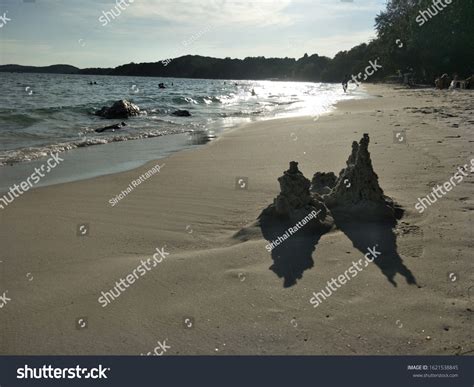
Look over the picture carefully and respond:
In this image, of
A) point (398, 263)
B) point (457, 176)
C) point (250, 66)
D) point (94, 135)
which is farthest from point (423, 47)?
point (250, 66)

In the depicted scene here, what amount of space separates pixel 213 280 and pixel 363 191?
219 centimetres

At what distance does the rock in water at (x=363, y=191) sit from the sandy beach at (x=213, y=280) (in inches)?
13.5

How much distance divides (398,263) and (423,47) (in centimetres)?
4697

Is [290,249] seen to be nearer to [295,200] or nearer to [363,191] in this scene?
[295,200]

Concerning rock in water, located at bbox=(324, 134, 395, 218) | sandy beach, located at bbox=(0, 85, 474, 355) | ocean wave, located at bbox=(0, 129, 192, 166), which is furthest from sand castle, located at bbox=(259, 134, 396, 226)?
ocean wave, located at bbox=(0, 129, 192, 166)

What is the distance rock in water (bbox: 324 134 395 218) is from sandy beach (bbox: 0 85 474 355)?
0.34m

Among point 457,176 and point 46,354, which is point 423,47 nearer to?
point 457,176

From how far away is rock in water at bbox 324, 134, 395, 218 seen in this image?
4859mm

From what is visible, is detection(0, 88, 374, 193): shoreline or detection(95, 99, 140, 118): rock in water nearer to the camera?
detection(0, 88, 374, 193): shoreline

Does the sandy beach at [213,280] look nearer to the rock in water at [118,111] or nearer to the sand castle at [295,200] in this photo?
the sand castle at [295,200]

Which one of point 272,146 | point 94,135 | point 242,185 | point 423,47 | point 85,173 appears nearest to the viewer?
point 242,185

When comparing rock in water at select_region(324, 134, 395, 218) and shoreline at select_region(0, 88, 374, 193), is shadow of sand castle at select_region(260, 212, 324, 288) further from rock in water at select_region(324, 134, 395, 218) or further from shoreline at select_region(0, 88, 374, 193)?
shoreline at select_region(0, 88, 374, 193)
